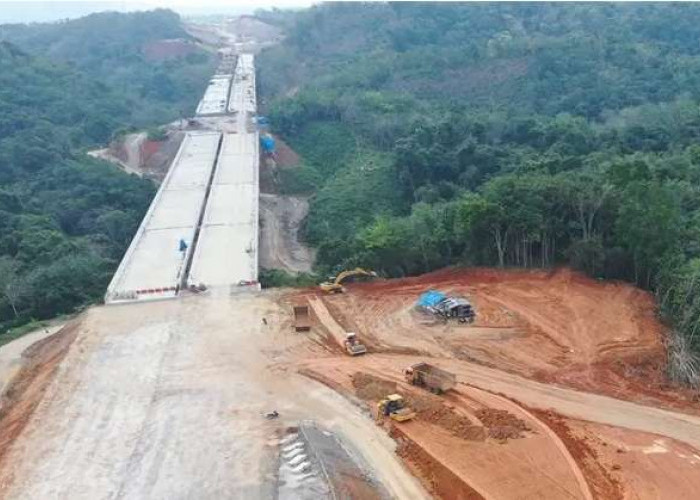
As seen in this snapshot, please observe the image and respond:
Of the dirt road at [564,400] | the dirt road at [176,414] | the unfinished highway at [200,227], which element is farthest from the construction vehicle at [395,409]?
the unfinished highway at [200,227]

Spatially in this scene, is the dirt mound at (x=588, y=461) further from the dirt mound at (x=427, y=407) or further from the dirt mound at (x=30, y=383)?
the dirt mound at (x=30, y=383)

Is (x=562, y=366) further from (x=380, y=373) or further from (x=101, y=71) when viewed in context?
(x=101, y=71)

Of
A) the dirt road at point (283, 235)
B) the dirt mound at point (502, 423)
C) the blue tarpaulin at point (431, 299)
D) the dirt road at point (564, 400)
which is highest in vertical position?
the blue tarpaulin at point (431, 299)

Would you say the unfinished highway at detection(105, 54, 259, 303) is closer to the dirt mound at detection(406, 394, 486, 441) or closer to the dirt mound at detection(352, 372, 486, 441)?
the dirt mound at detection(352, 372, 486, 441)

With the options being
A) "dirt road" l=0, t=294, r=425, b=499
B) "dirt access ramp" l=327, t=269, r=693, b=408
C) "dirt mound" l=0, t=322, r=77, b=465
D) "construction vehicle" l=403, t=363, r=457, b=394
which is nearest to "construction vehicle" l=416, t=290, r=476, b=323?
"dirt access ramp" l=327, t=269, r=693, b=408

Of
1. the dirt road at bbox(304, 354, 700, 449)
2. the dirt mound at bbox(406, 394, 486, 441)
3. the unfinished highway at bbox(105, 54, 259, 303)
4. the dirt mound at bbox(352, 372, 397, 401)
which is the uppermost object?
the unfinished highway at bbox(105, 54, 259, 303)

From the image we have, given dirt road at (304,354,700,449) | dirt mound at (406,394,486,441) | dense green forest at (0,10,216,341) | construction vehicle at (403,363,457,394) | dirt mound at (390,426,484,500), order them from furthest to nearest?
1. dense green forest at (0,10,216,341)
2. construction vehicle at (403,363,457,394)
3. dirt road at (304,354,700,449)
4. dirt mound at (406,394,486,441)
5. dirt mound at (390,426,484,500)
